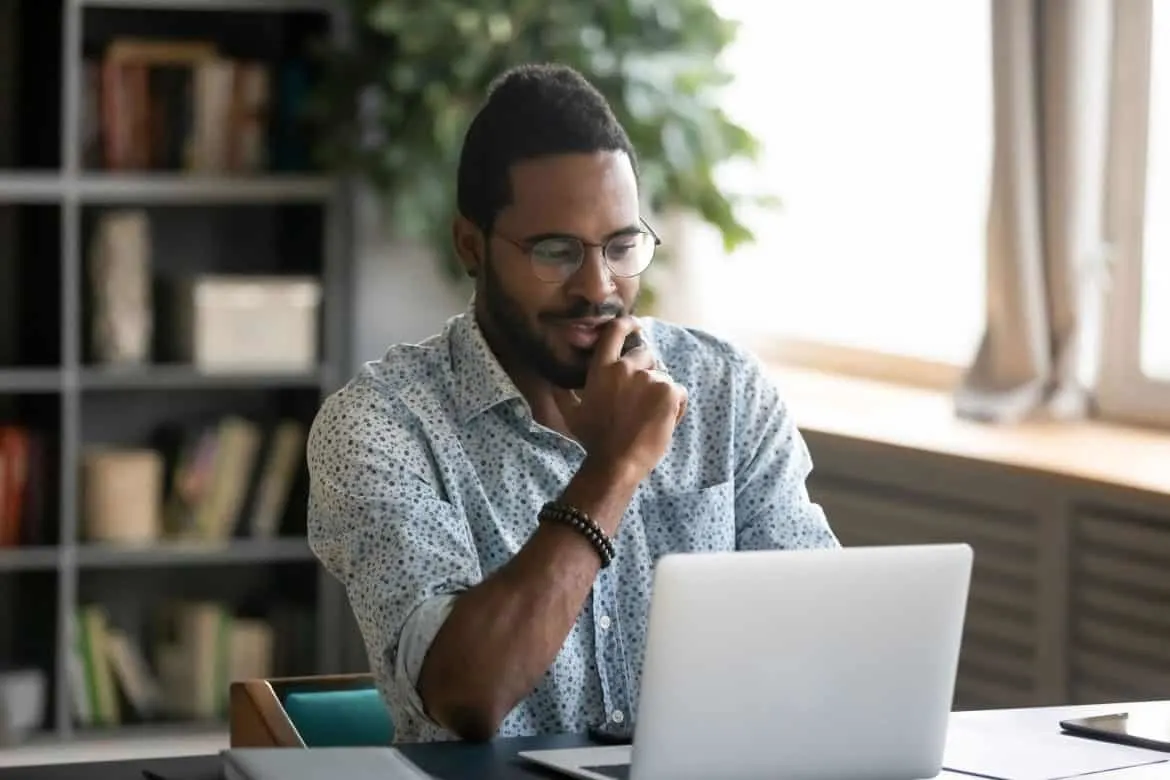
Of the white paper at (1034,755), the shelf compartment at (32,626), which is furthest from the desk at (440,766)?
the shelf compartment at (32,626)

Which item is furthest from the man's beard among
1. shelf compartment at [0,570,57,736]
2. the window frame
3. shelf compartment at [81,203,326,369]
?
shelf compartment at [0,570,57,736]

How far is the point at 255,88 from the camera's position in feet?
13.4

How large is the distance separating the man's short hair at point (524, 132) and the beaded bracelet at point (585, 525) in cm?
40

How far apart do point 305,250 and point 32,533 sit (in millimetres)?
804

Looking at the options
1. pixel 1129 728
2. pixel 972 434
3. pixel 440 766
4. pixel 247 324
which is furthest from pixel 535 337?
pixel 247 324

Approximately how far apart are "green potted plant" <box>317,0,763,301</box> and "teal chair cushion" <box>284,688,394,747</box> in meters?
1.77

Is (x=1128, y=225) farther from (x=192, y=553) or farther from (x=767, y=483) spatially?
(x=192, y=553)

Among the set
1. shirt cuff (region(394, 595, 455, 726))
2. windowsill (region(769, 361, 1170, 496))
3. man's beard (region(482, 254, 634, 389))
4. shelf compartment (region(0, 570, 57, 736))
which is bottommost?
shelf compartment (region(0, 570, 57, 736))

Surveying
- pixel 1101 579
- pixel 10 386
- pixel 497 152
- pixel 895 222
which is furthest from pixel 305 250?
pixel 497 152

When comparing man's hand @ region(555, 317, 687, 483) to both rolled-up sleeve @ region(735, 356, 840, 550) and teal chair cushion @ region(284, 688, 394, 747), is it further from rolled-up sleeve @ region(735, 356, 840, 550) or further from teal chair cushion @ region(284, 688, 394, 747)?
teal chair cushion @ region(284, 688, 394, 747)

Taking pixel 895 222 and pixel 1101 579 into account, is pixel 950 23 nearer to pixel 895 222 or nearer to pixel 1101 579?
pixel 895 222

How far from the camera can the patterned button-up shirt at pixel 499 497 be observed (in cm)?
196

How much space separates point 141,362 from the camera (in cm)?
407

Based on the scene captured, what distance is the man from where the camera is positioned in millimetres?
1883
